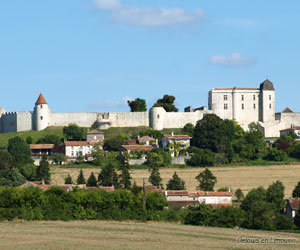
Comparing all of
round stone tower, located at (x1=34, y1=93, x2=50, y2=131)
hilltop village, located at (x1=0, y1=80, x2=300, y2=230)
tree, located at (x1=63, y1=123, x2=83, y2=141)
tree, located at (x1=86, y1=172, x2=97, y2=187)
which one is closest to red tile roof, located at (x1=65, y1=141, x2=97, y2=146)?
hilltop village, located at (x1=0, y1=80, x2=300, y2=230)

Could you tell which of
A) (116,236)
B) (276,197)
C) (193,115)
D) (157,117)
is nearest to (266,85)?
(193,115)

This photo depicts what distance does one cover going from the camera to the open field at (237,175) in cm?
6781

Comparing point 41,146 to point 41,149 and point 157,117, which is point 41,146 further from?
point 157,117

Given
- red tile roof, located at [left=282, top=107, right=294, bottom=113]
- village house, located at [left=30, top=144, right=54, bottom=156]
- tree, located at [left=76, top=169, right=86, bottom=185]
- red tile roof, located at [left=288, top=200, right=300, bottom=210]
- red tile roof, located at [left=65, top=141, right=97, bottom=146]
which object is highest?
red tile roof, located at [left=282, top=107, right=294, bottom=113]

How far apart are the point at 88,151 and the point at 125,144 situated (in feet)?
12.7

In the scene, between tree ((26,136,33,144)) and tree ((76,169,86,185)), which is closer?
tree ((76,169,86,185))

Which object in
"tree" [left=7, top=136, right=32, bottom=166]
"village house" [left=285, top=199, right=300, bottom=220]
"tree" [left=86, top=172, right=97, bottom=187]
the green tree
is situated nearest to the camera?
"village house" [left=285, top=199, right=300, bottom=220]

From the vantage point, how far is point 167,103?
310 ft

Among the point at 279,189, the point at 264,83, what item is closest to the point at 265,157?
the point at 264,83

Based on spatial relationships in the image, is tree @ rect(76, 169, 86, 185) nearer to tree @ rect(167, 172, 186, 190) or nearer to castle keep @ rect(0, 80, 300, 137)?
tree @ rect(167, 172, 186, 190)

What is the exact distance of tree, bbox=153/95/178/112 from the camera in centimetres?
9325

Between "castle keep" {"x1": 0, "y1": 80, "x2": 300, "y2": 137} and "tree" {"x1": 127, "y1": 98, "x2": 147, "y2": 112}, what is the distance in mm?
3203

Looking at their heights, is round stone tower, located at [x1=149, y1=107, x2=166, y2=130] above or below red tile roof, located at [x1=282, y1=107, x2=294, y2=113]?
below

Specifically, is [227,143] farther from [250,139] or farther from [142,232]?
[142,232]
